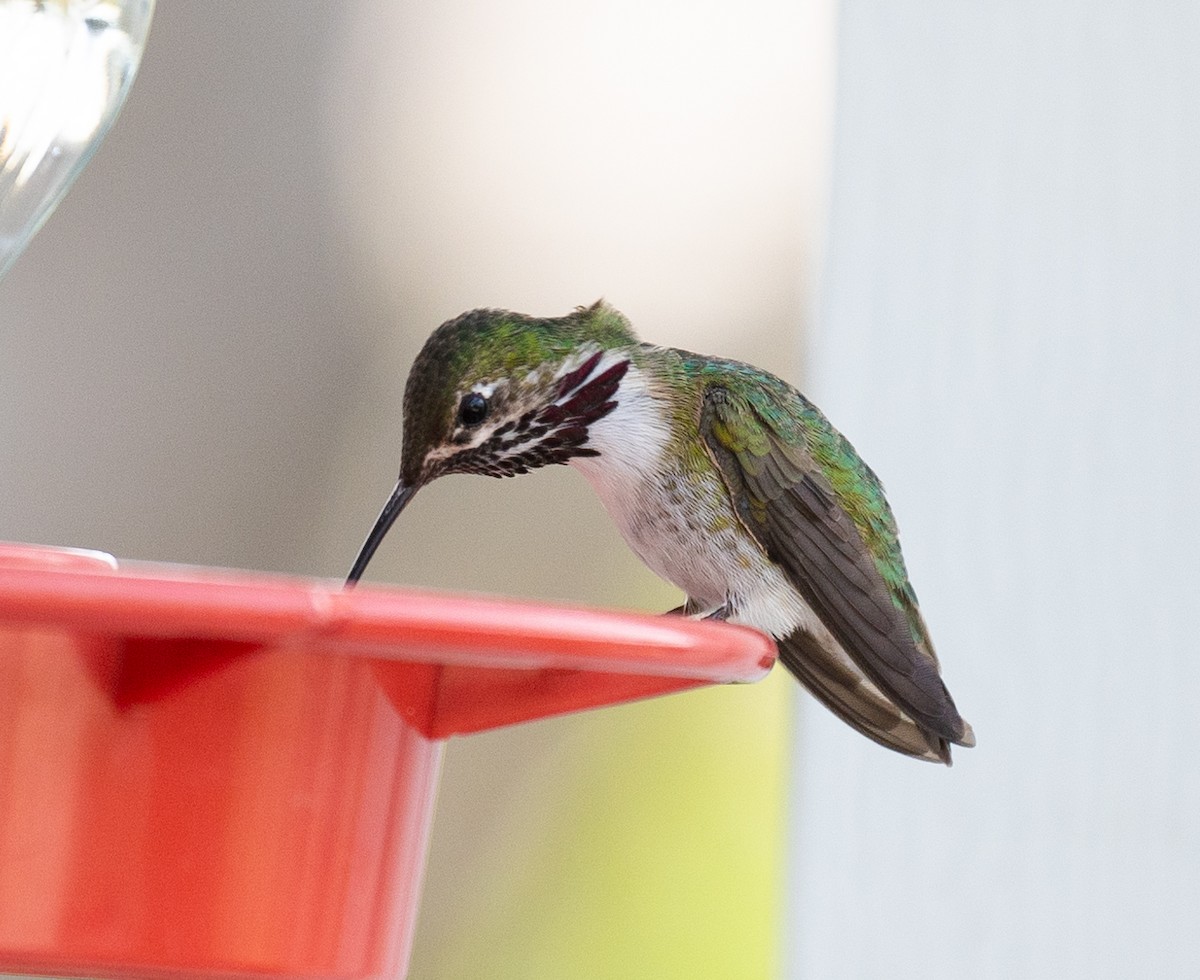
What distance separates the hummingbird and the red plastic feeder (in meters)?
0.34

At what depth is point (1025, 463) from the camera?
6.34 ft

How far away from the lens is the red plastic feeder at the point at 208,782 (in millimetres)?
544

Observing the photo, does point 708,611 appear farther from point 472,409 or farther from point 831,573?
point 472,409

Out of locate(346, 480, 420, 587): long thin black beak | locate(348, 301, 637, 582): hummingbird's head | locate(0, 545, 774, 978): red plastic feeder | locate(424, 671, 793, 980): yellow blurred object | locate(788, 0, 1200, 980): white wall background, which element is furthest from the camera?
locate(424, 671, 793, 980): yellow blurred object

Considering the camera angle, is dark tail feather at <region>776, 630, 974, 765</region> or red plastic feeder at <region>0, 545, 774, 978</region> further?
dark tail feather at <region>776, 630, 974, 765</region>

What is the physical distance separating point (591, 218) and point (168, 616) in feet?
7.72

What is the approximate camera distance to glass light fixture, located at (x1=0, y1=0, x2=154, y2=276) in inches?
34.5

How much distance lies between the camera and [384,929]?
647mm

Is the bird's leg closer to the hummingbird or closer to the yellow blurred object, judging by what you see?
the hummingbird

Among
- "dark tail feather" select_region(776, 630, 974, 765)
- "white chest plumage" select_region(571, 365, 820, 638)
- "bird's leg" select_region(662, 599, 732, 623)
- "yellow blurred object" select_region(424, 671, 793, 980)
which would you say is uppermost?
"white chest plumage" select_region(571, 365, 820, 638)

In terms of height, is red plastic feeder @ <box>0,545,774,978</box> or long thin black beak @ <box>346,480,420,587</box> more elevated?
long thin black beak @ <box>346,480,420,587</box>

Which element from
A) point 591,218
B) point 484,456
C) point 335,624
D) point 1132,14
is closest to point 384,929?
point 335,624

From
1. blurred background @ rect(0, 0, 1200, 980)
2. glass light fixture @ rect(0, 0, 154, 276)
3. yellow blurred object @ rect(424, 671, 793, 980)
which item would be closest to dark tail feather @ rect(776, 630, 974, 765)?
glass light fixture @ rect(0, 0, 154, 276)

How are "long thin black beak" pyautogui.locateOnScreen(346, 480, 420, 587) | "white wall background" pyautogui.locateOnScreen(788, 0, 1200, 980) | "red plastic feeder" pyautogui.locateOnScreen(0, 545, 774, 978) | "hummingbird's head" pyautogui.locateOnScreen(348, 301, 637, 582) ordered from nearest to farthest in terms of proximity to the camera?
"red plastic feeder" pyautogui.locateOnScreen(0, 545, 774, 978)
"long thin black beak" pyautogui.locateOnScreen(346, 480, 420, 587)
"hummingbird's head" pyautogui.locateOnScreen(348, 301, 637, 582)
"white wall background" pyautogui.locateOnScreen(788, 0, 1200, 980)
